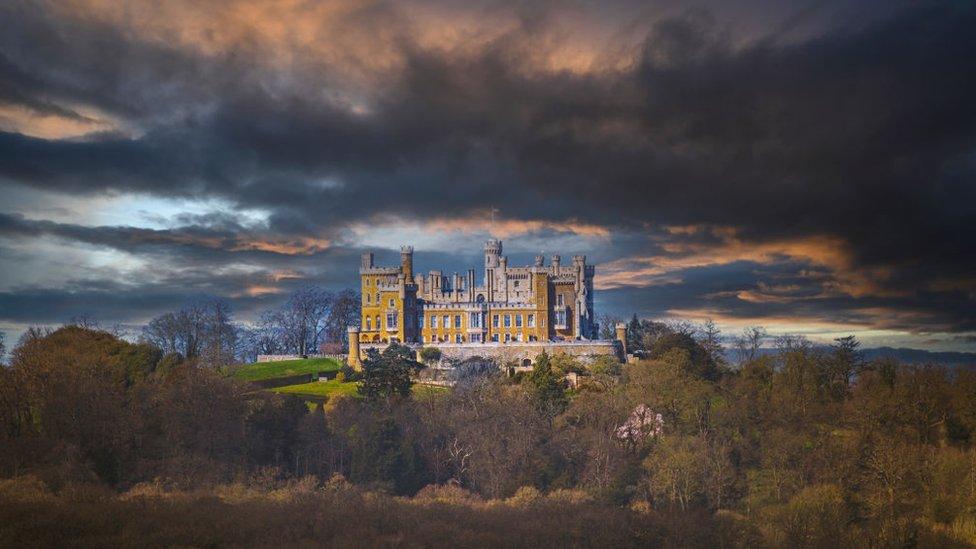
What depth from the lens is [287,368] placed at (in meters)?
62.5

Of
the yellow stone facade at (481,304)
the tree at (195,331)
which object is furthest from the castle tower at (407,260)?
the tree at (195,331)

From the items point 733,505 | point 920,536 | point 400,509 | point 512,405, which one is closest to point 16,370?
point 400,509

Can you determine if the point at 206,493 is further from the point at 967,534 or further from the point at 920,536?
the point at 967,534

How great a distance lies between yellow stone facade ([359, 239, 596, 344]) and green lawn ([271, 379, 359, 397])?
429 inches

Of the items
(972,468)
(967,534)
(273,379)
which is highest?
(273,379)

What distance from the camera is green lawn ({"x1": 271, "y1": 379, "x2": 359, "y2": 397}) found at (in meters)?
52.2

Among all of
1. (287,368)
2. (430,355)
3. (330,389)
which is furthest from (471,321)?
(330,389)

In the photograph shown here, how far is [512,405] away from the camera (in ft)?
141

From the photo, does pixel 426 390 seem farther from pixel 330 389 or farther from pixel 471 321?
pixel 471 321

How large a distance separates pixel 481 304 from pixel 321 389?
19960 millimetres

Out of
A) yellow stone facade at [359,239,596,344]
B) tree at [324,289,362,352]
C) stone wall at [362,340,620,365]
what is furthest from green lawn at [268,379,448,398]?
tree at [324,289,362,352]

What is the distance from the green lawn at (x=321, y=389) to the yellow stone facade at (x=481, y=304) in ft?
35.8

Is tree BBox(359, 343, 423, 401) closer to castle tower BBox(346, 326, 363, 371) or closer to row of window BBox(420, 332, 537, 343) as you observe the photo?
castle tower BBox(346, 326, 363, 371)

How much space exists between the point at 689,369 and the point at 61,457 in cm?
3493
